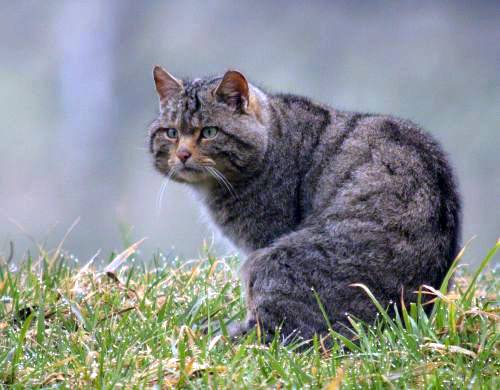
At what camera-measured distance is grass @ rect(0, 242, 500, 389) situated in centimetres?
289

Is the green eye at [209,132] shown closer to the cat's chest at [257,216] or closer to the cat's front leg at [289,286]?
the cat's chest at [257,216]

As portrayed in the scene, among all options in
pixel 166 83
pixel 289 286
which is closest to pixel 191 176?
pixel 166 83

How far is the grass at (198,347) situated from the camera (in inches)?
114

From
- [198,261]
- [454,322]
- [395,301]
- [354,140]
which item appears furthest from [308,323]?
[198,261]

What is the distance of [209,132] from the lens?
4500 millimetres

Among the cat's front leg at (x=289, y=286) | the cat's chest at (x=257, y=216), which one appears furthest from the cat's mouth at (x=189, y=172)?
the cat's front leg at (x=289, y=286)

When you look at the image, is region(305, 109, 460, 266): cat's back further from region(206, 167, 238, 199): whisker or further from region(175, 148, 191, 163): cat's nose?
region(175, 148, 191, 163): cat's nose

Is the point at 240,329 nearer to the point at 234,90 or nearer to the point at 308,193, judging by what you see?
the point at 308,193

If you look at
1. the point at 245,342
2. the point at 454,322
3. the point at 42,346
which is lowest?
the point at 42,346

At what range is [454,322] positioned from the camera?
10.6ft

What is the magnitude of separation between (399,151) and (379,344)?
3.85 ft

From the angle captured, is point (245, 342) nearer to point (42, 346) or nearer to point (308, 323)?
point (308, 323)

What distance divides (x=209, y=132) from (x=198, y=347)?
1520 mm

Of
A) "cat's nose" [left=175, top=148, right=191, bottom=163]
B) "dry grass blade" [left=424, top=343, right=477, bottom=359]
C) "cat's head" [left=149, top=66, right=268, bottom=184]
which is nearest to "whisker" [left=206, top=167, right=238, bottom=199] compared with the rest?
"cat's head" [left=149, top=66, right=268, bottom=184]
